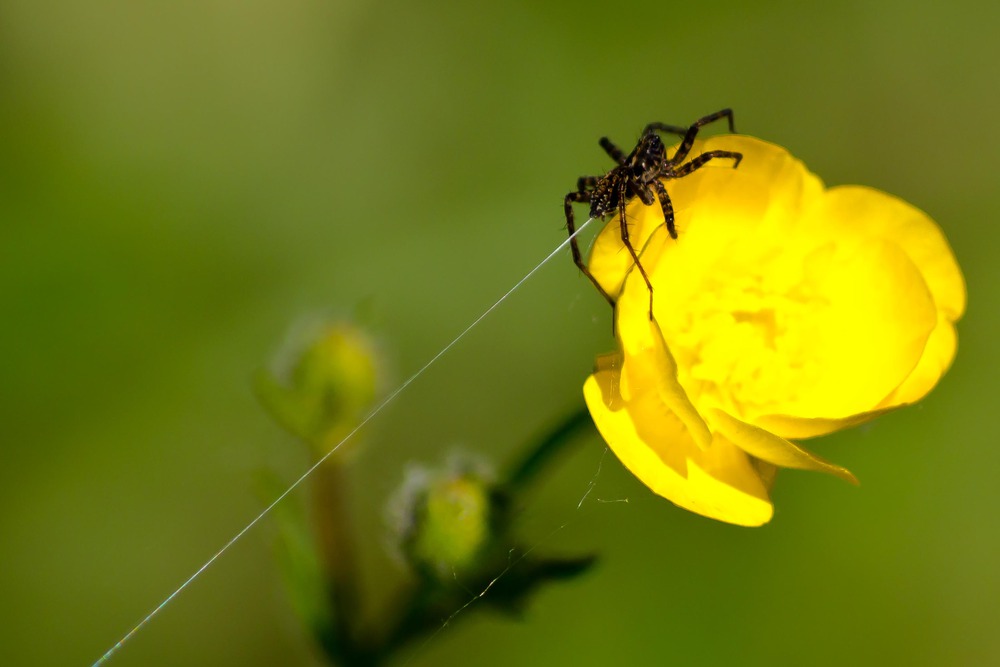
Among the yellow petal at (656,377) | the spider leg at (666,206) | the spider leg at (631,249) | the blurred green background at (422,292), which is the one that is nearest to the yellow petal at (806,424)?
the yellow petal at (656,377)

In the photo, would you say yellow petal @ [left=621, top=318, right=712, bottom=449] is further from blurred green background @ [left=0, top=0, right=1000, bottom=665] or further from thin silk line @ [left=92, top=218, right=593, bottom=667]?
blurred green background @ [left=0, top=0, right=1000, bottom=665]

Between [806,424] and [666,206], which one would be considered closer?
[806,424]

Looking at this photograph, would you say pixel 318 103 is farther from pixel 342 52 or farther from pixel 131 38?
pixel 131 38

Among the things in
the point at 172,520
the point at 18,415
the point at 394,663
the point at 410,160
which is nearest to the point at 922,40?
the point at 410,160

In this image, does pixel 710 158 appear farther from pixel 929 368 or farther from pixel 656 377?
pixel 929 368

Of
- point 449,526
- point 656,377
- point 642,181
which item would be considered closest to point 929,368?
point 656,377

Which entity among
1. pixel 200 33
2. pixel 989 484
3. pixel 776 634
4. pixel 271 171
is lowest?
pixel 989 484
